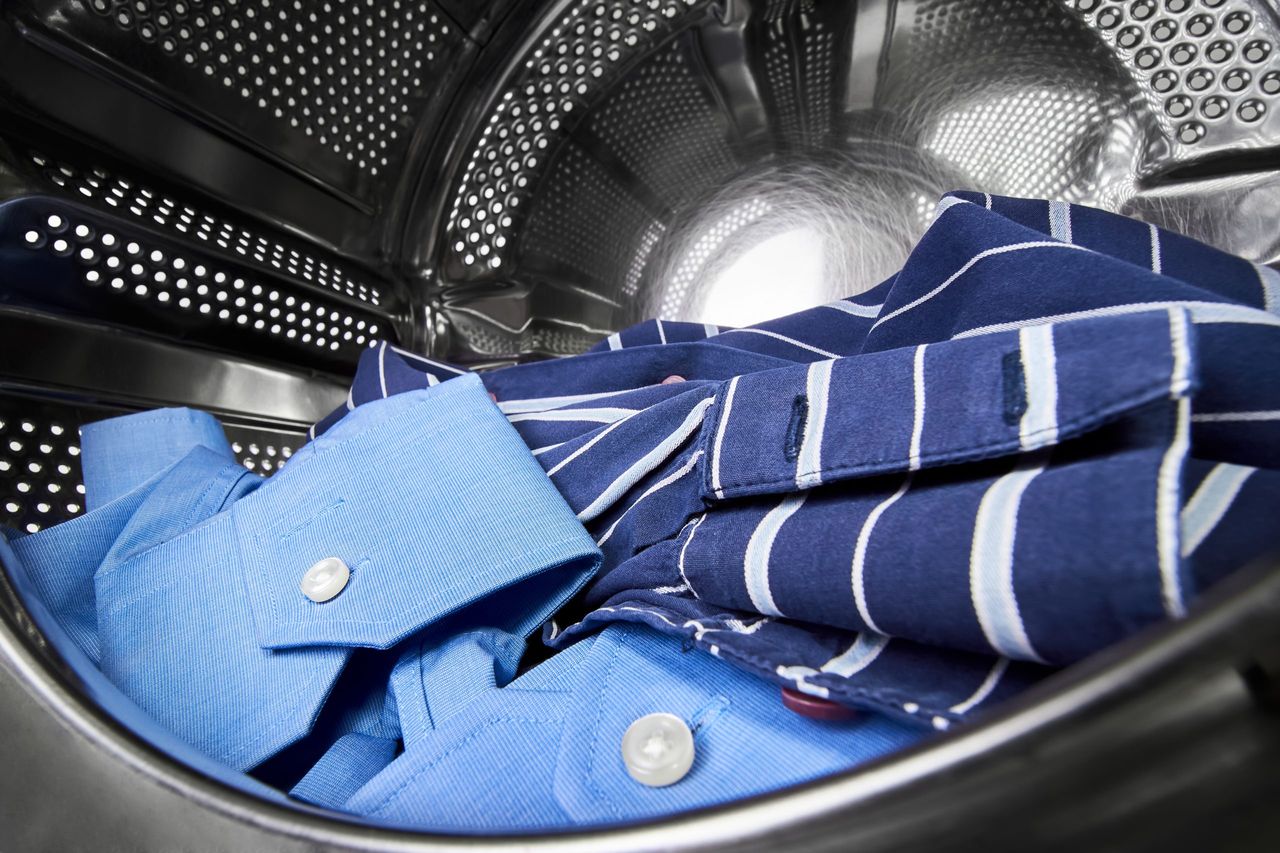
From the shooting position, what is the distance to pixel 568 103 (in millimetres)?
669

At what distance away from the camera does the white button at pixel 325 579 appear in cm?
32

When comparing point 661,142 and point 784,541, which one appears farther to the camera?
point 661,142

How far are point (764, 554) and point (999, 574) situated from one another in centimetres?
8

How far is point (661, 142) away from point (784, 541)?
52 cm


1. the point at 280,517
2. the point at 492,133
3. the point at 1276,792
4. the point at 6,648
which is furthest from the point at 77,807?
the point at 492,133

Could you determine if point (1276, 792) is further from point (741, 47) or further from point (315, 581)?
point (741, 47)

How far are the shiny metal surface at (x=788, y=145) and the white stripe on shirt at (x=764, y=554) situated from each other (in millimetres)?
421

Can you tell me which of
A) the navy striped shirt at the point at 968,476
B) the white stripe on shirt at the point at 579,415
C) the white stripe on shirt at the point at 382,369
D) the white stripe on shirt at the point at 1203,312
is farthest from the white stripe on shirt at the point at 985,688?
the white stripe on shirt at the point at 382,369

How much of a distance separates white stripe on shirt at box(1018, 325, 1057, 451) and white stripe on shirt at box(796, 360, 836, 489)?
0.07 m

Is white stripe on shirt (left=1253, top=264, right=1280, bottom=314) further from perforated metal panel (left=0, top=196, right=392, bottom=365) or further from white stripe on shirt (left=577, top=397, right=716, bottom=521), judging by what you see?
perforated metal panel (left=0, top=196, right=392, bottom=365)

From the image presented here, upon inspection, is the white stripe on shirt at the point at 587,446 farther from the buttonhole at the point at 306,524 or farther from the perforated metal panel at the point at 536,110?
the perforated metal panel at the point at 536,110

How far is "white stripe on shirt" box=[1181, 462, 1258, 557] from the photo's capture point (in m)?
0.18

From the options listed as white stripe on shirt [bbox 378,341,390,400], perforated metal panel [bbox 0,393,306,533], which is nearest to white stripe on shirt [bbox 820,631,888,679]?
white stripe on shirt [bbox 378,341,390,400]

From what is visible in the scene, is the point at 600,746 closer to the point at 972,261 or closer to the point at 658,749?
the point at 658,749
